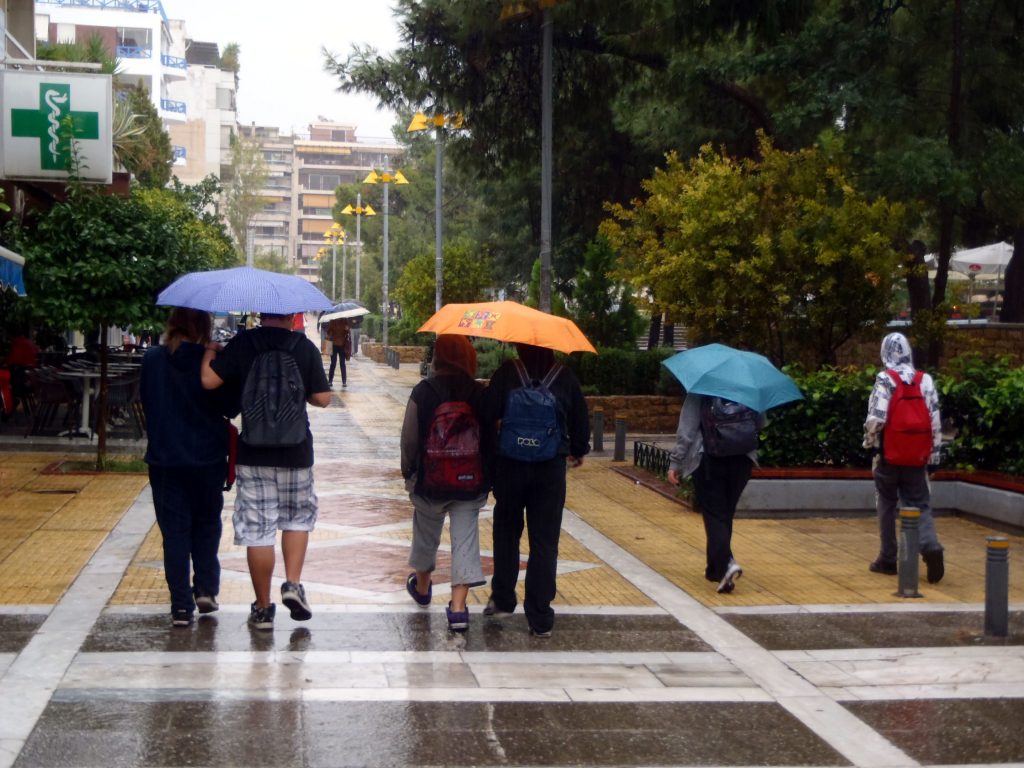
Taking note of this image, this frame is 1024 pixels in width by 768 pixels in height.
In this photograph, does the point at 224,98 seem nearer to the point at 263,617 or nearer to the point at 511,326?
the point at 263,617

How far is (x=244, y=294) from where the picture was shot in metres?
7.53

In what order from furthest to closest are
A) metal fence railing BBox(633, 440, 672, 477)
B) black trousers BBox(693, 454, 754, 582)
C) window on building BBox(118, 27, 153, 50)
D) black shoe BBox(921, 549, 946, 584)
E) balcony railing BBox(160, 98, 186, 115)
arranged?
balcony railing BBox(160, 98, 186, 115) → window on building BBox(118, 27, 153, 50) → metal fence railing BBox(633, 440, 672, 477) → black shoe BBox(921, 549, 946, 584) → black trousers BBox(693, 454, 754, 582)

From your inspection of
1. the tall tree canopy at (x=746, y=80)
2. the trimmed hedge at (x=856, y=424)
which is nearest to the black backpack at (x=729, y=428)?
the trimmed hedge at (x=856, y=424)

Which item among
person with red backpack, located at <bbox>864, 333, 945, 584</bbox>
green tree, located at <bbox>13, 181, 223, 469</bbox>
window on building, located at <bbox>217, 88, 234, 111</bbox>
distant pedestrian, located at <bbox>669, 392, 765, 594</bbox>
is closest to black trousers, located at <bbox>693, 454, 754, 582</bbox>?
distant pedestrian, located at <bbox>669, 392, 765, 594</bbox>

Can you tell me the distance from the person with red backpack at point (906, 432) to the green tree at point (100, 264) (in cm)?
809

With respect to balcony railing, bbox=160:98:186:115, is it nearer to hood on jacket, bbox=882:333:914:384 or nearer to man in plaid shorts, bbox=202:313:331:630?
hood on jacket, bbox=882:333:914:384

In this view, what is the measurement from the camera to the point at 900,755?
588 centimetres

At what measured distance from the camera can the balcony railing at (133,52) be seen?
295 feet

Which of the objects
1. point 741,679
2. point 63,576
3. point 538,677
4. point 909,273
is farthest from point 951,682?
point 909,273

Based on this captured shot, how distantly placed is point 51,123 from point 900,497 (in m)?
12.0

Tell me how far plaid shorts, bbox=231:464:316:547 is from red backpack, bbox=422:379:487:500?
2.26 feet

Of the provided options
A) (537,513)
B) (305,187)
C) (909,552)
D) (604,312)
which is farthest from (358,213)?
(305,187)

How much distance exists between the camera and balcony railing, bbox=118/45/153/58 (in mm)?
90062

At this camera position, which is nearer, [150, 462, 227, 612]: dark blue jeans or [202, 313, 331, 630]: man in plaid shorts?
[202, 313, 331, 630]: man in plaid shorts
